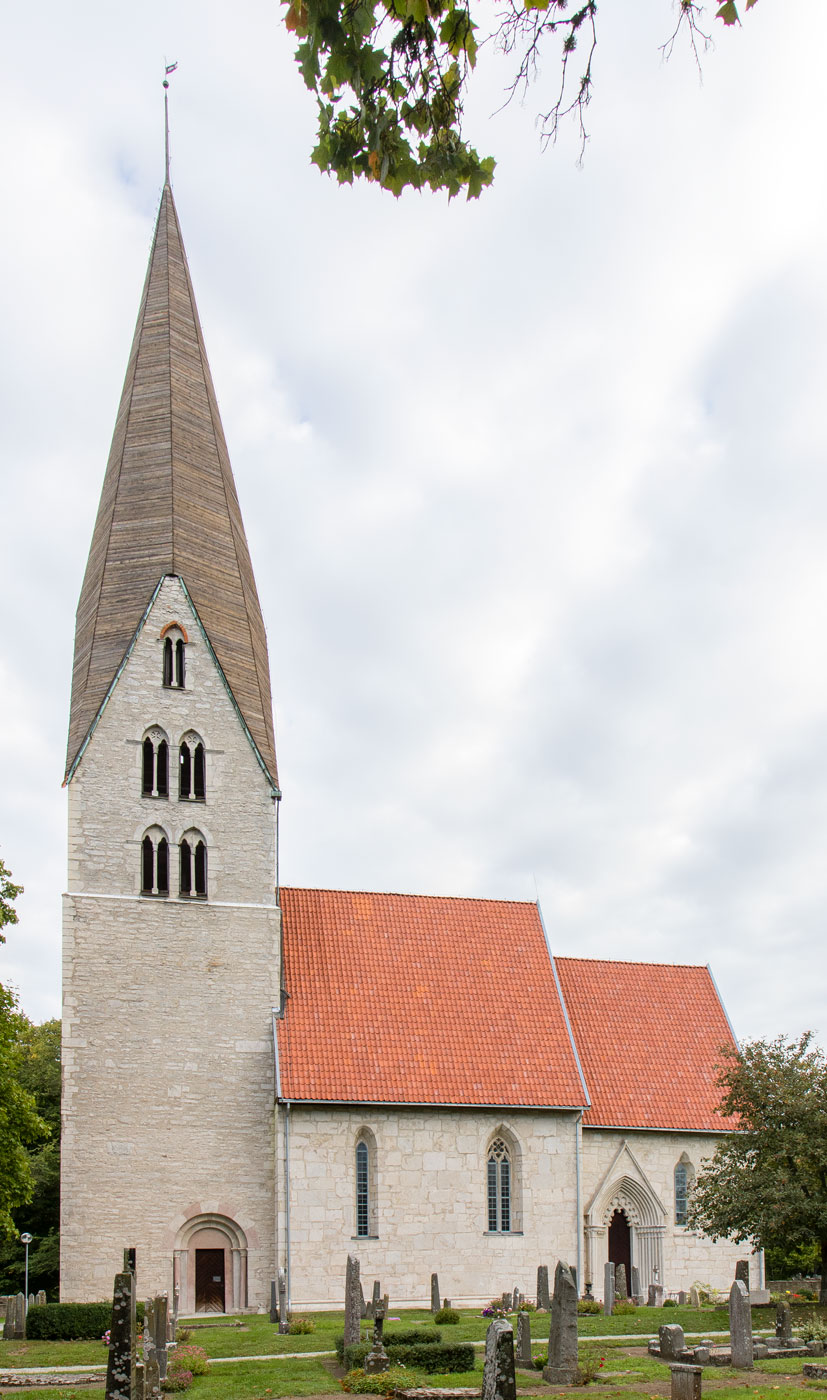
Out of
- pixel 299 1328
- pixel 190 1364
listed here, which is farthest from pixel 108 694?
pixel 190 1364

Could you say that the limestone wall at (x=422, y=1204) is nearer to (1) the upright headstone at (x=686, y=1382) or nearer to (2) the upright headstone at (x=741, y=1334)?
(2) the upright headstone at (x=741, y=1334)

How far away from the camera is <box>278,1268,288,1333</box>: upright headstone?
22905 mm

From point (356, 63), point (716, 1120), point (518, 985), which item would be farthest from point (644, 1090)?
point (356, 63)

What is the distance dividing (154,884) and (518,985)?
9972 millimetres

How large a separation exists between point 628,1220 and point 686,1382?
19.3 metres

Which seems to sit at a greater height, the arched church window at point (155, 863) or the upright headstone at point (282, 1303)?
the arched church window at point (155, 863)

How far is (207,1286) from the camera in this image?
92.3ft

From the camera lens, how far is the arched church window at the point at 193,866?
1210 inches

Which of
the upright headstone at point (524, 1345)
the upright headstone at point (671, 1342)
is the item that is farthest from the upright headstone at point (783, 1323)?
the upright headstone at point (524, 1345)

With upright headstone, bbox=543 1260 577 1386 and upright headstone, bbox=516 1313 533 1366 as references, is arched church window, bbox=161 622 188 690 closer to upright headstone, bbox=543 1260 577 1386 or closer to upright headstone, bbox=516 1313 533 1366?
upright headstone, bbox=516 1313 533 1366

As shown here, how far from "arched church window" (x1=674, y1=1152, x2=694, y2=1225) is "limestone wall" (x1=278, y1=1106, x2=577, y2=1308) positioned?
3082mm

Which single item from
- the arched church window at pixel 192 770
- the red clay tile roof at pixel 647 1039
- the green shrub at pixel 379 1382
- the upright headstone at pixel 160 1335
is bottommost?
→ the green shrub at pixel 379 1382

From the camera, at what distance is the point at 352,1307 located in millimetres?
19094

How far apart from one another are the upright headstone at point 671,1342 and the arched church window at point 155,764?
17.8 metres
